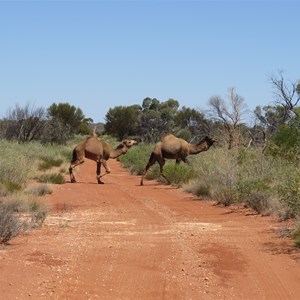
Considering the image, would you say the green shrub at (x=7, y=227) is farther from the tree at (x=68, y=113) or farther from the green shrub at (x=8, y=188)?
the tree at (x=68, y=113)

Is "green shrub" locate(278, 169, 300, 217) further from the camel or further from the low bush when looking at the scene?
the low bush

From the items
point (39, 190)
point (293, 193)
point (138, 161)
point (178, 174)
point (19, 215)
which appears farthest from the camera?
point (138, 161)

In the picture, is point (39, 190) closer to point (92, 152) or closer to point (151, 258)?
point (92, 152)

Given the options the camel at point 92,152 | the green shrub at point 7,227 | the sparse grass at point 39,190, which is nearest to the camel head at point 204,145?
the camel at point 92,152

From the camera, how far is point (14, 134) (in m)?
49.0

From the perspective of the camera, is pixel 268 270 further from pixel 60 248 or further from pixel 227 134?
pixel 227 134

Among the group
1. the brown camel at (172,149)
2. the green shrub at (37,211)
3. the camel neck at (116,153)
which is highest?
the brown camel at (172,149)

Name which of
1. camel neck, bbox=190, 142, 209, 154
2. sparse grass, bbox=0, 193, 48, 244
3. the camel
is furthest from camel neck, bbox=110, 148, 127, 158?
sparse grass, bbox=0, 193, 48, 244

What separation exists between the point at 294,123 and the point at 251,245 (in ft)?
14.8

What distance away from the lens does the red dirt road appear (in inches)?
335

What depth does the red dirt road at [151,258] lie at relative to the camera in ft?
27.9

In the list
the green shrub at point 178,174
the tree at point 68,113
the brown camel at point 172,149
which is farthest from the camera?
the tree at point 68,113

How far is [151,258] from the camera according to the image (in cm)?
1045

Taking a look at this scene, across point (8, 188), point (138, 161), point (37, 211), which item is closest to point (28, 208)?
point (37, 211)
